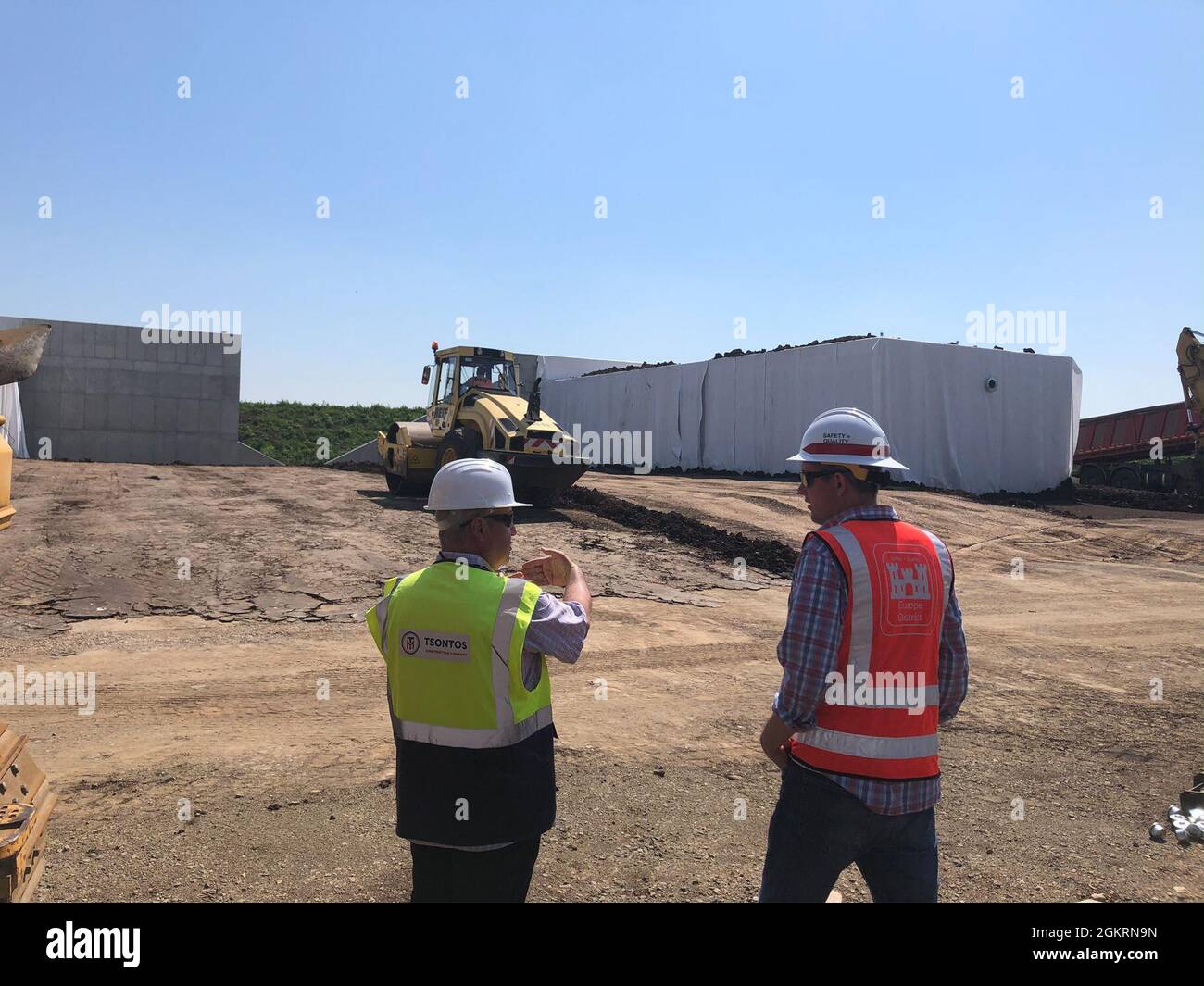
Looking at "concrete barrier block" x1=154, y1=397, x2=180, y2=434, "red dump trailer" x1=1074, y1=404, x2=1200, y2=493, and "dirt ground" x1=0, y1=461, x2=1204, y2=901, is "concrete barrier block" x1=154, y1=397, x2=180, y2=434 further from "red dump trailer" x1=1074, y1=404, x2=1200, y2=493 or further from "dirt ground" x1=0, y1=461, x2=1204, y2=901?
"red dump trailer" x1=1074, y1=404, x2=1200, y2=493

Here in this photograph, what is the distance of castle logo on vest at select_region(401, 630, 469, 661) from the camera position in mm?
2223

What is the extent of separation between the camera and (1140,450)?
26.3 m

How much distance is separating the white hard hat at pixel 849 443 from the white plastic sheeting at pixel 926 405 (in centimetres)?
2053

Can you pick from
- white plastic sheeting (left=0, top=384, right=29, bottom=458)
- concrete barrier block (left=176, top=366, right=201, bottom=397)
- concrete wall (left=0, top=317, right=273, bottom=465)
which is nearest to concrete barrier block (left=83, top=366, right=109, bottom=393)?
concrete wall (left=0, top=317, right=273, bottom=465)

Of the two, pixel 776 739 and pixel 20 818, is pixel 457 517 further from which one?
pixel 20 818

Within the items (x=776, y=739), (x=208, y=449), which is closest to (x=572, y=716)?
(x=776, y=739)

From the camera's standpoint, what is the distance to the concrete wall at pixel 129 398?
29625 millimetres

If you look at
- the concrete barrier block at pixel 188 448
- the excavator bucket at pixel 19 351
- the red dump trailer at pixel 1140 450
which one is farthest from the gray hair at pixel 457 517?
the concrete barrier block at pixel 188 448

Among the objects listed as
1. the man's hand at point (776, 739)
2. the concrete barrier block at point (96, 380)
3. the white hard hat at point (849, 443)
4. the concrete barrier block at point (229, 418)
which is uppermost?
the concrete barrier block at point (96, 380)

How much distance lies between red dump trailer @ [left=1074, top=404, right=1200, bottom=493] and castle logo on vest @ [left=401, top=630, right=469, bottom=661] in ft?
88.3

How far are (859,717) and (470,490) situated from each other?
1.20 meters

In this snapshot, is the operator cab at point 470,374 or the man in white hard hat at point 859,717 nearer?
the man in white hard hat at point 859,717

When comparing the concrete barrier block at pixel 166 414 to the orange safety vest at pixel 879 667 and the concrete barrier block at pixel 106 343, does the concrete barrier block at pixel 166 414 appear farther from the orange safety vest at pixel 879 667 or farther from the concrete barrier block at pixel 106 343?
the orange safety vest at pixel 879 667

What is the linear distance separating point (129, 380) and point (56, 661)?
1073 inches
